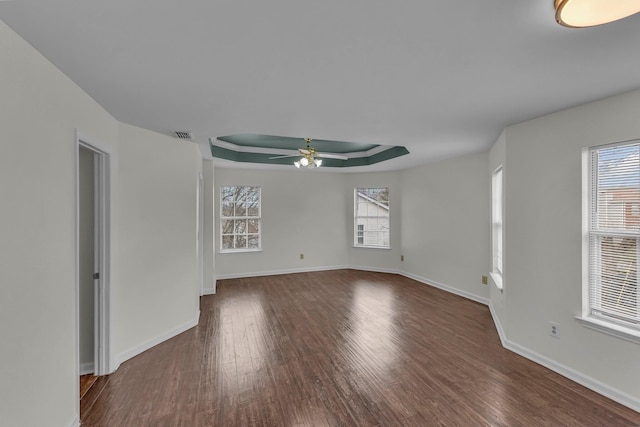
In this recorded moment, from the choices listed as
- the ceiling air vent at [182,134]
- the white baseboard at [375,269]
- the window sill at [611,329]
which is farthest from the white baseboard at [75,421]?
the white baseboard at [375,269]

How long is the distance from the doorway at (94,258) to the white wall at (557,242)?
4.07 meters

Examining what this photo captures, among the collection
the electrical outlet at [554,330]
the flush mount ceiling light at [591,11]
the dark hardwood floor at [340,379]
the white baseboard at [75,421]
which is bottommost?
the dark hardwood floor at [340,379]

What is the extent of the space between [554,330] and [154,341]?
4114 mm

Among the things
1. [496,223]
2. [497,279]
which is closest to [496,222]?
[496,223]

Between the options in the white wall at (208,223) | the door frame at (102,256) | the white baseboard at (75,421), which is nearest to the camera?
the white baseboard at (75,421)

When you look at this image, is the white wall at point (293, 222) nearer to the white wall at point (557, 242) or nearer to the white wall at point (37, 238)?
the white wall at point (37, 238)

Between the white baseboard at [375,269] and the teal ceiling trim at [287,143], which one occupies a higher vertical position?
the teal ceiling trim at [287,143]

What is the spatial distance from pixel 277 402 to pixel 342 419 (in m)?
0.53

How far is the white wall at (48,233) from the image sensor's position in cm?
139

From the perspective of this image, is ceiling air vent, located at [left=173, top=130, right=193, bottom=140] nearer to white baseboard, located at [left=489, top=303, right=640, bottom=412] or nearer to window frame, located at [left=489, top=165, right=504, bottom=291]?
window frame, located at [left=489, top=165, right=504, bottom=291]

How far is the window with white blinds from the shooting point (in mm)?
2213

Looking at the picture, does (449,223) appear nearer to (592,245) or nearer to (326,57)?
(592,245)

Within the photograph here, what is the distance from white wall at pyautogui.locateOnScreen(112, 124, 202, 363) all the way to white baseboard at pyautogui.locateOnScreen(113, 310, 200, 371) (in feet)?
0.03

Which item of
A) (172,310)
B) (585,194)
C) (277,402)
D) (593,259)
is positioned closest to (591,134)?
(585,194)
